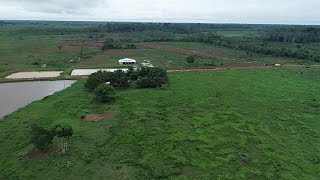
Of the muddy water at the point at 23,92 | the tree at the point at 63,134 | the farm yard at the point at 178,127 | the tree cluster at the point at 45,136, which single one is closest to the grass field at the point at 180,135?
the farm yard at the point at 178,127

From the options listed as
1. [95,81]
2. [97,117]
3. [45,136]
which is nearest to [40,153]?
[45,136]

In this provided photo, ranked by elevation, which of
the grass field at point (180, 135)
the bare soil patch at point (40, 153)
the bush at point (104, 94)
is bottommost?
the bare soil patch at point (40, 153)

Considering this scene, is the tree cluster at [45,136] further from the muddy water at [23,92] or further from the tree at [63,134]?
the muddy water at [23,92]

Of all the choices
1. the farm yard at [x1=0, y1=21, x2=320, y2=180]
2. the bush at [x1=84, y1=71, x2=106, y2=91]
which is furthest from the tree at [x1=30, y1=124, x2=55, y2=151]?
the bush at [x1=84, y1=71, x2=106, y2=91]

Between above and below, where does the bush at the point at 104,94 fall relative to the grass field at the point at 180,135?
above

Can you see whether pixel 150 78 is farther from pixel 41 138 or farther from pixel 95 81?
pixel 41 138

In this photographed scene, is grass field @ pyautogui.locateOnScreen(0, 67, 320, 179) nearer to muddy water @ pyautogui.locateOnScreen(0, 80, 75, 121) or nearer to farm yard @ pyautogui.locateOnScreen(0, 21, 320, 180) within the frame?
farm yard @ pyautogui.locateOnScreen(0, 21, 320, 180)

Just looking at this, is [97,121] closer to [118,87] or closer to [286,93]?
[118,87]
